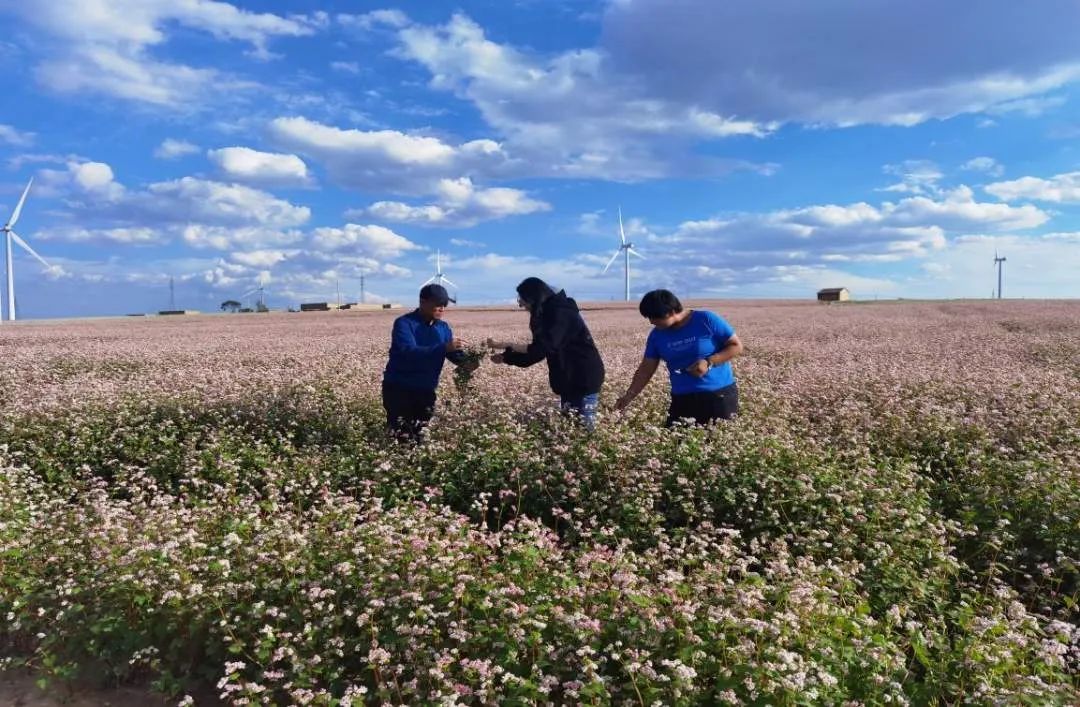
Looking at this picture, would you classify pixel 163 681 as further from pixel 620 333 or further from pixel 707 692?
pixel 620 333

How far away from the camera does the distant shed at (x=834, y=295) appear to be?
91375mm

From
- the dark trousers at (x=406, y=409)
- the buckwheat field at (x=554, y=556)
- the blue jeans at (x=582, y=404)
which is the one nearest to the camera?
the buckwheat field at (x=554, y=556)

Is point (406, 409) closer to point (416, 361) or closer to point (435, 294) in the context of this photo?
point (416, 361)

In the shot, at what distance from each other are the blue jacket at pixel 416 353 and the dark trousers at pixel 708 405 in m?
2.64

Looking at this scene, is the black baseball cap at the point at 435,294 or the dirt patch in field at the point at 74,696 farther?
the black baseball cap at the point at 435,294

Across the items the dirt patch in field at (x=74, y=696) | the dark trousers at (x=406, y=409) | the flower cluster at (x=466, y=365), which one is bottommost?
the dirt patch in field at (x=74, y=696)

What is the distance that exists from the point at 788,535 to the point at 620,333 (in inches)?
937

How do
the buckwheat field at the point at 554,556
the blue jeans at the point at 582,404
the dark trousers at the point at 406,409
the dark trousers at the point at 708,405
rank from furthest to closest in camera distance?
the dark trousers at the point at 406,409 < the blue jeans at the point at 582,404 < the dark trousers at the point at 708,405 < the buckwheat field at the point at 554,556

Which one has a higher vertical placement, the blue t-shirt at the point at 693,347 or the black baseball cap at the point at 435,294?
the black baseball cap at the point at 435,294

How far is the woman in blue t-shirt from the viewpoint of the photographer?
24.1ft

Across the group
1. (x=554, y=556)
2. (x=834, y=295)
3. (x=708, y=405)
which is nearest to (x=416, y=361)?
(x=708, y=405)

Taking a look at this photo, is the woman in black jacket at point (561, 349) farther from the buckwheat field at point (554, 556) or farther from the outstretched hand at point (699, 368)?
the outstretched hand at point (699, 368)

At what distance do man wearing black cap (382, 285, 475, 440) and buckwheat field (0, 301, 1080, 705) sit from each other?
1.07ft

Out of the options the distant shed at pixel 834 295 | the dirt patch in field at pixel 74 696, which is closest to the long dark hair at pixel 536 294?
the dirt patch in field at pixel 74 696
